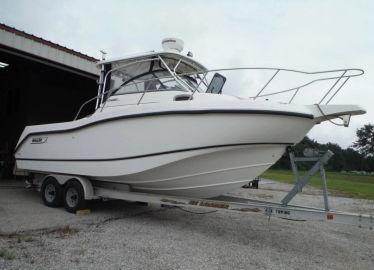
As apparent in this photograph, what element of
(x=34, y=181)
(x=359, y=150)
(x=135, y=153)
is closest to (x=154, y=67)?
(x=135, y=153)

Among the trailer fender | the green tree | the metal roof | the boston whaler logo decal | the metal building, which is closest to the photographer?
the trailer fender

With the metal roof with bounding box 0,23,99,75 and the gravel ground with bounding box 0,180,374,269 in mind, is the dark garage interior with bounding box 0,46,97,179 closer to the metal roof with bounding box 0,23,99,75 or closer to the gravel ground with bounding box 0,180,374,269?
the metal roof with bounding box 0,23,99,75

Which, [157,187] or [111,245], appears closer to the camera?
[111,245]

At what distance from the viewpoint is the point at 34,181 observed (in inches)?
287

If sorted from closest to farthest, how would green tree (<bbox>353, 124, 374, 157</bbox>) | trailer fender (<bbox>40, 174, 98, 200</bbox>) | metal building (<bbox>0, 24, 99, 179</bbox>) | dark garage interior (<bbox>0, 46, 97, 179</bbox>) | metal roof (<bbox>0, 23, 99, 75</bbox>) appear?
trailer fender (<bbox>40, 174, 98, 200</bbox>) < metal roof (<bbox>0, 23, 99, 75</bbox>) < metal building (<bbox>0, 24, 99, 179</bbox>) < dark garage interior (<bbox>0, 46, 97, 179</bbox>) < green tree (<bbox>353, 124, 374, 157</bbox>)

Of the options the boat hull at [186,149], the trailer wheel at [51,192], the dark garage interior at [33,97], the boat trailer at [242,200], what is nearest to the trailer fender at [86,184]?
the boat trailer at [242,200]

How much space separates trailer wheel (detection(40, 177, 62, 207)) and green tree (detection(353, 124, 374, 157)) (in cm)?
Result: 10244

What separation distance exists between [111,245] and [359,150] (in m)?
108

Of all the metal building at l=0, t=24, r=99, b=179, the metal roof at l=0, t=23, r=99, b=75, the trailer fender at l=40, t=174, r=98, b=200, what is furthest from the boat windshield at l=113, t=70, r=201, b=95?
the metal building at l=0, t=24, r=99, b=179

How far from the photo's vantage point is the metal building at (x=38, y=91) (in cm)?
969

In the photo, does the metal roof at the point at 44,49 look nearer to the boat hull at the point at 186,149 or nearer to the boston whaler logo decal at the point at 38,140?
the boston whaler logo decal at the point at 38,140

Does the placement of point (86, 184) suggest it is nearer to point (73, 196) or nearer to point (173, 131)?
point (73, 196)

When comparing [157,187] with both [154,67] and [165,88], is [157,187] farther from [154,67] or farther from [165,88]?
[154,67]

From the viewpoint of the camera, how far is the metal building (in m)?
9.69
